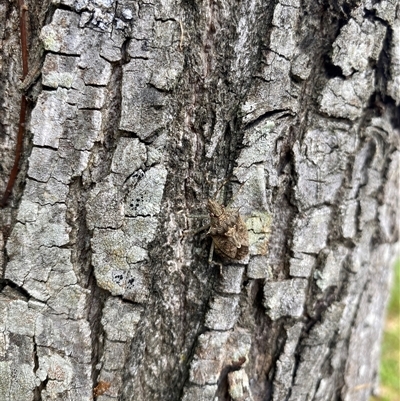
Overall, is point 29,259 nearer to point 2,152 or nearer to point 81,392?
point 2,152

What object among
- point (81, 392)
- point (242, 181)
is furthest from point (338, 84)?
point (81, 392)

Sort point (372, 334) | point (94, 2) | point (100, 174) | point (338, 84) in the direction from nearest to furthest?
1. point (94, 2)
2. point (100, 174)
3. point (338, 84)
4. point (372, 334)

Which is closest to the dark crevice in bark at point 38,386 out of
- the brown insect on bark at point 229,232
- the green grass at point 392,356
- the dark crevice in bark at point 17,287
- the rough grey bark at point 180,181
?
the rough grey bark at point 180,181

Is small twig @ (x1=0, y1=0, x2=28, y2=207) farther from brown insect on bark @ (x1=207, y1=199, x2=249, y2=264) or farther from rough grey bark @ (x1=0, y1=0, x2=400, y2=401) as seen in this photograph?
brown insect on bark @ (x1=207, y1=199, x2=249, y2=264)

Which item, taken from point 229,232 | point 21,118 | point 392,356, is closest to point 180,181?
point 229,232

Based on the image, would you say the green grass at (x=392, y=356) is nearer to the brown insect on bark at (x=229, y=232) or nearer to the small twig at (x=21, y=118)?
the brown insect on bark at (x=229, y=232)

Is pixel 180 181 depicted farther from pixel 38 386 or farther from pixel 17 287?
pixel 38 386
